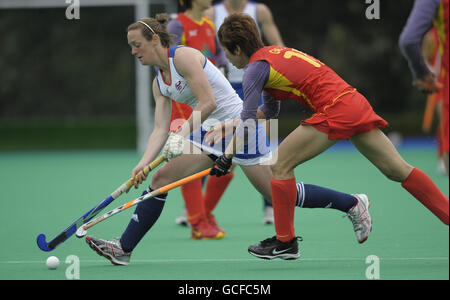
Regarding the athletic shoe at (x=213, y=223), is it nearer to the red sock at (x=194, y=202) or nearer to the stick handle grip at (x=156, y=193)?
the red sock at (x=194, y=202)

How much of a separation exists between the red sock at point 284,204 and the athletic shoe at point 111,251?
3.00 feet

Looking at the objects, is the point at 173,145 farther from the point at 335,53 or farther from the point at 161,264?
the point at 335,53

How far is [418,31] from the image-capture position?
4.07 metres

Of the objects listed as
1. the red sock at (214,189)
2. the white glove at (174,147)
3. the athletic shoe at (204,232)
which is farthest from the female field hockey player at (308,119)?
the red sock at (214,189)

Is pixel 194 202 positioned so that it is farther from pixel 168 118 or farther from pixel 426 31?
pixel 426 31

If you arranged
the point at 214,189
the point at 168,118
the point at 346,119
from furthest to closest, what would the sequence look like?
the point at 214,189 → the point at 168,118 → the point at 346,119

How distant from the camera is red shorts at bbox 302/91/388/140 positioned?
4.06m

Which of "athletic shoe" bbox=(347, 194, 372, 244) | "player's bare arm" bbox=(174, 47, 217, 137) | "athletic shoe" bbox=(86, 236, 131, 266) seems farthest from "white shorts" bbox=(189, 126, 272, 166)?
"athletic shoe" bbox=(86, 236, 131, 266)

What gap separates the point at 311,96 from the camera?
4172 mm

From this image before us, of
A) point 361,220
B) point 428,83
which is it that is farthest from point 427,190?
point 428,83

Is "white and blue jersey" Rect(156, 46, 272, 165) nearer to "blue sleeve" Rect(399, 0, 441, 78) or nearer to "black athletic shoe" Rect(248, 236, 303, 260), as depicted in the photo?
"black athletic shoe" Rect(248, 236, 303, 260)

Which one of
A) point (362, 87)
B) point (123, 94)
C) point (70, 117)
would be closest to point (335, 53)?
point (362, 87)

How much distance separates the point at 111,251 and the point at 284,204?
1053mm

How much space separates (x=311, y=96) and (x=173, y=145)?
822 millimetres
